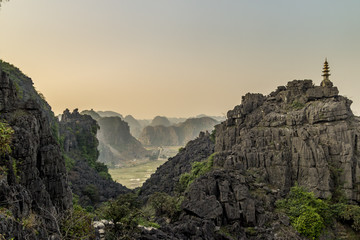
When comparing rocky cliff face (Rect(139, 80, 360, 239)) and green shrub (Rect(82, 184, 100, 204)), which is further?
green shrub (Rect(82, 184, 100, 204))

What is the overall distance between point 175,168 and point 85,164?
19822 mm

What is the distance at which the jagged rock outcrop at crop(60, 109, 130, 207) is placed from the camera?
131 feet

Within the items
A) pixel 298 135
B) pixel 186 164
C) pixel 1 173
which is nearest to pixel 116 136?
pixel 186 164

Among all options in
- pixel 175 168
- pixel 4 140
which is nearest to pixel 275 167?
pixel 175 168

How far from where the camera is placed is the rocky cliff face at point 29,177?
10883 mm

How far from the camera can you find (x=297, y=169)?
98.4 feet

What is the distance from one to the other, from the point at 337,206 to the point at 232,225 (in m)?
11.8

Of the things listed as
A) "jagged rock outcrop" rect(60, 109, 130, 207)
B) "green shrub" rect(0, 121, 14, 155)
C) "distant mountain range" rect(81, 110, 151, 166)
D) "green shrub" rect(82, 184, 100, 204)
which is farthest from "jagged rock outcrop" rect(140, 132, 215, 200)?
"distant mountain range" rect(81, 110, 151, 166)

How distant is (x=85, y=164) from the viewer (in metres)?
Answer: 54.1

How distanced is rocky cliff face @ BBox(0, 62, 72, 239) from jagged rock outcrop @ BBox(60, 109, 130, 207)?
65.4ft

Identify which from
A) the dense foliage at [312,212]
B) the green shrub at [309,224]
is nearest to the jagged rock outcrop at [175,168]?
the dense foliage at [312,212]

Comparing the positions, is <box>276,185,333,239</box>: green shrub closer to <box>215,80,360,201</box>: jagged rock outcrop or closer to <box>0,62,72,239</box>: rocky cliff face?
<box>215,80,360,201</box>: jagged rock outcrop

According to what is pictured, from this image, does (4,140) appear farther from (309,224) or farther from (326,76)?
(326,76)

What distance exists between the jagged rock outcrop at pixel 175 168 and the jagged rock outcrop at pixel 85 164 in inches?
213
